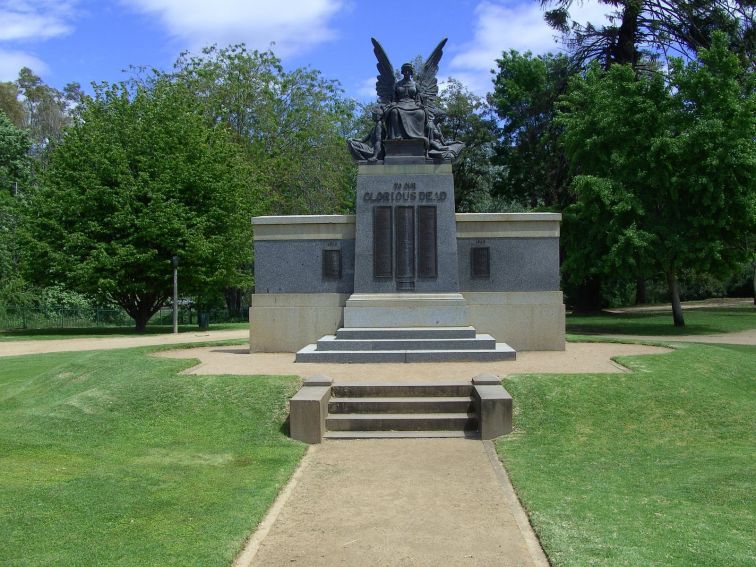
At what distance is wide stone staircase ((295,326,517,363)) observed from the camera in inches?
592

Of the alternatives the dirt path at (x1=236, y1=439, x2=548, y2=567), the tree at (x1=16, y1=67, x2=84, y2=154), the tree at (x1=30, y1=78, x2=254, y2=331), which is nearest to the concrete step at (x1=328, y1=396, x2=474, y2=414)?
the dirt path at (x1=236, y1=439, x2=548, y2=567)

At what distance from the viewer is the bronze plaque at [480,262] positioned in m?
18.5

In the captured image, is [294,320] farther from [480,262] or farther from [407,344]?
[480,262]

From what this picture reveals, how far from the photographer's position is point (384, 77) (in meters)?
19.2

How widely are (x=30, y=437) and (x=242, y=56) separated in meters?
40.0

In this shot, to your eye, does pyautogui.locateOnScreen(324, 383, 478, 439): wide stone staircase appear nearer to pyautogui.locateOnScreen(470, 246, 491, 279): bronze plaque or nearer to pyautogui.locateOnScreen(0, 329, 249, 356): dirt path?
pyautogui.locateOnScreen(470, 246, 491, 279): bronze plaque

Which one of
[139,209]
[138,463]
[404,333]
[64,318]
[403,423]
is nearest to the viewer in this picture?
[138,463]

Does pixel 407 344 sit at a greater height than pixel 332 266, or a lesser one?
lesser

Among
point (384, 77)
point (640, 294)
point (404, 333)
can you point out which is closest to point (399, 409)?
point (404, 333)

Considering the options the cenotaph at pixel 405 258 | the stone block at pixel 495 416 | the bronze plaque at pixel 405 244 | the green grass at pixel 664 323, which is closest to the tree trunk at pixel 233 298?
the green grass at pixel 664 323

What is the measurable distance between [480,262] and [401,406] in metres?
7.91

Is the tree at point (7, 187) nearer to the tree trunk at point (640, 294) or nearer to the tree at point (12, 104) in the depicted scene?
the tree at point (12, 104)

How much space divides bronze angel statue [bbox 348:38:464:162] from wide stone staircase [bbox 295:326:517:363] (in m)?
4.28

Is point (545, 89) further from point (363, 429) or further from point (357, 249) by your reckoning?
point (363, 429)
